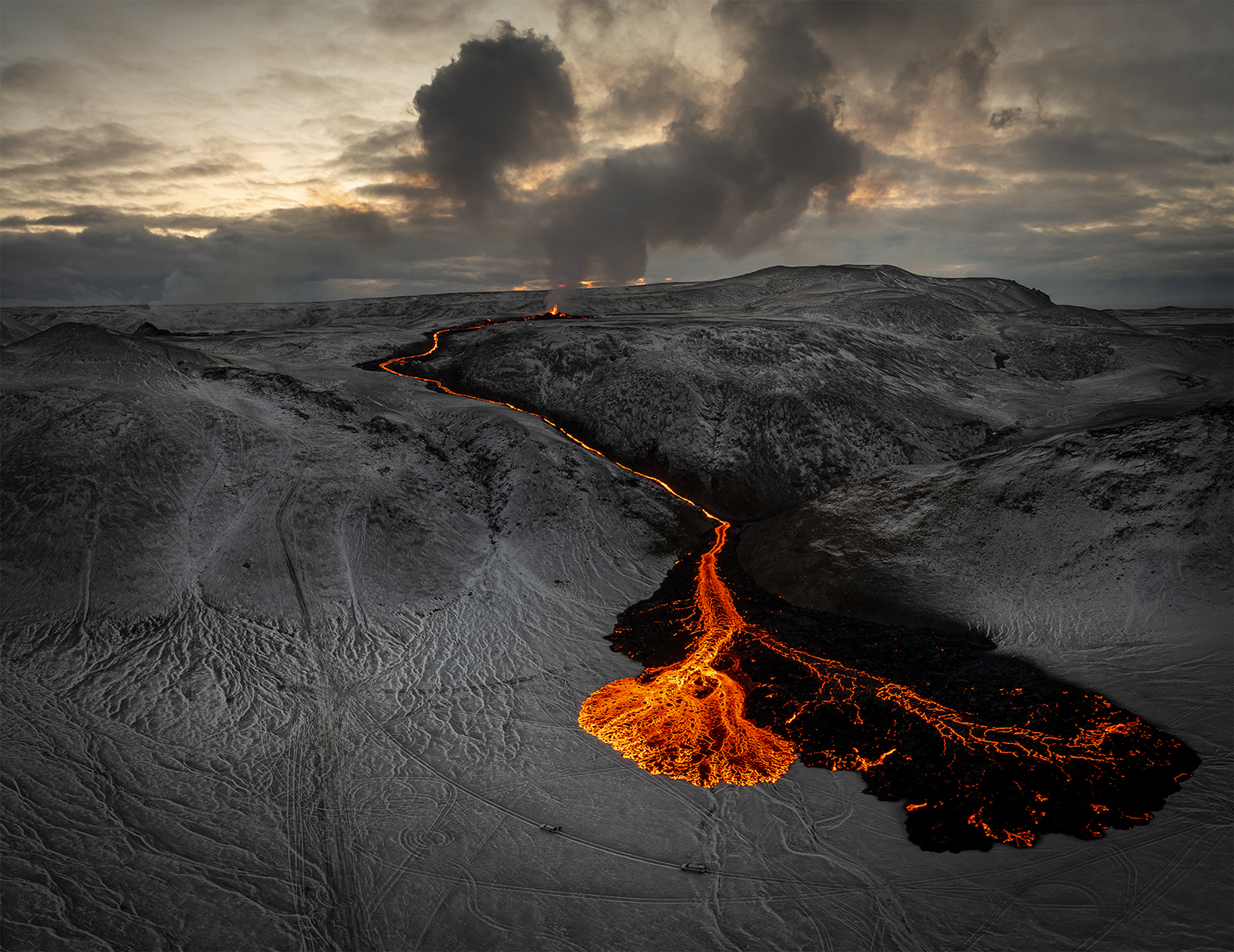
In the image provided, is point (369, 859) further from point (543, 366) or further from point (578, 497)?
point (543, 366)

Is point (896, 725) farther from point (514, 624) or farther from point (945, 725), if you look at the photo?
point (514, 624)

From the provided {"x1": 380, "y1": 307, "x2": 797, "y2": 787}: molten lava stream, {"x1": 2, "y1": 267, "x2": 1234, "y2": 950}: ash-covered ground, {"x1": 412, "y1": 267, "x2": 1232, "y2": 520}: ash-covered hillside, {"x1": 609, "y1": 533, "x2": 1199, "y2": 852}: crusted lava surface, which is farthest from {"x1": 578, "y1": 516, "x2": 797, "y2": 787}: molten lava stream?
{"x1": 412, "y1": 267, "x2": 1232, "y2": 520}: ash-covered hillside

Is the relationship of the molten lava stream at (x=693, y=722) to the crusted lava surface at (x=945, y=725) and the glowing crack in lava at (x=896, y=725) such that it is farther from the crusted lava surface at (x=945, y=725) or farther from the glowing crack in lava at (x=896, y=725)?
the crusted lava surface at (x=945, y=725)

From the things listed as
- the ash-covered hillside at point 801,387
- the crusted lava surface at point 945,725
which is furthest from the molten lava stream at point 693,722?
the ash-covered hillside at point 801,387

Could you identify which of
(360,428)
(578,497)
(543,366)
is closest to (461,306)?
(543,366)

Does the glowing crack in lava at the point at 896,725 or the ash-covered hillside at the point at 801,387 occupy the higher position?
the ash-covered hillside at the point at 801,387

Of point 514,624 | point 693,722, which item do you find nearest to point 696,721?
point 693,722
